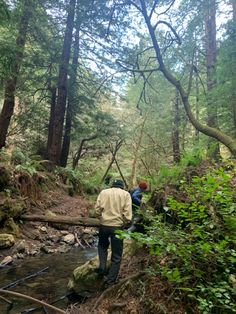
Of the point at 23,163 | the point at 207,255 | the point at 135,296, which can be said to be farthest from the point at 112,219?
the point at 23,163

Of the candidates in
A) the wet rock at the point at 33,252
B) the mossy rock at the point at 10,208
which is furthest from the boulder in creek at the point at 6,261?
the mossy rock at the point at 10,208

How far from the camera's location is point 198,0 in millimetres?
8461

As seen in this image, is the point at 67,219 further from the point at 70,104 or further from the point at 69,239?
the point at 70,104

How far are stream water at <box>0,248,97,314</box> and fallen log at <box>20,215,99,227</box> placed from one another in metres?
0.90

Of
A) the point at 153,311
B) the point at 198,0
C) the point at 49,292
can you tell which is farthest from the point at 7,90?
the point at 153,311

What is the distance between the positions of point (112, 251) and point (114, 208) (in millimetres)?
739

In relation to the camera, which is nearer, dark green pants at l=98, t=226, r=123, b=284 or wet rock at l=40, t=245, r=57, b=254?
dark green pants at l=98, t=226, r=123, b=284

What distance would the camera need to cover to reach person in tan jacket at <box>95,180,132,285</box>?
5.24 meters

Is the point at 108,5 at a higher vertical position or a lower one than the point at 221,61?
higher

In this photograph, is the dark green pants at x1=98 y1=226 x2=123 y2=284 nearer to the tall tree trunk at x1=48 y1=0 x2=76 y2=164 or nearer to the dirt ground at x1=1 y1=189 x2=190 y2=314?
the dirt ground at x1=1 y1=189 x2=190 y2=314

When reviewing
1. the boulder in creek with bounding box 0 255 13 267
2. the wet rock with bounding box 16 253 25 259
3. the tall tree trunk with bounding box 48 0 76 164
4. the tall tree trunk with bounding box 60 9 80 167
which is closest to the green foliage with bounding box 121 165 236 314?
the boulder in creek with bounding box 0 255 13 267

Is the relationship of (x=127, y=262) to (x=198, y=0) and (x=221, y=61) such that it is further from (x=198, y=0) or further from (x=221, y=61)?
(x=198, y=0)

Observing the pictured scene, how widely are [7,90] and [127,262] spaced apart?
30.2ft

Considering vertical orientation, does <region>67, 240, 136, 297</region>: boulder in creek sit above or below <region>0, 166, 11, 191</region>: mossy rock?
below
